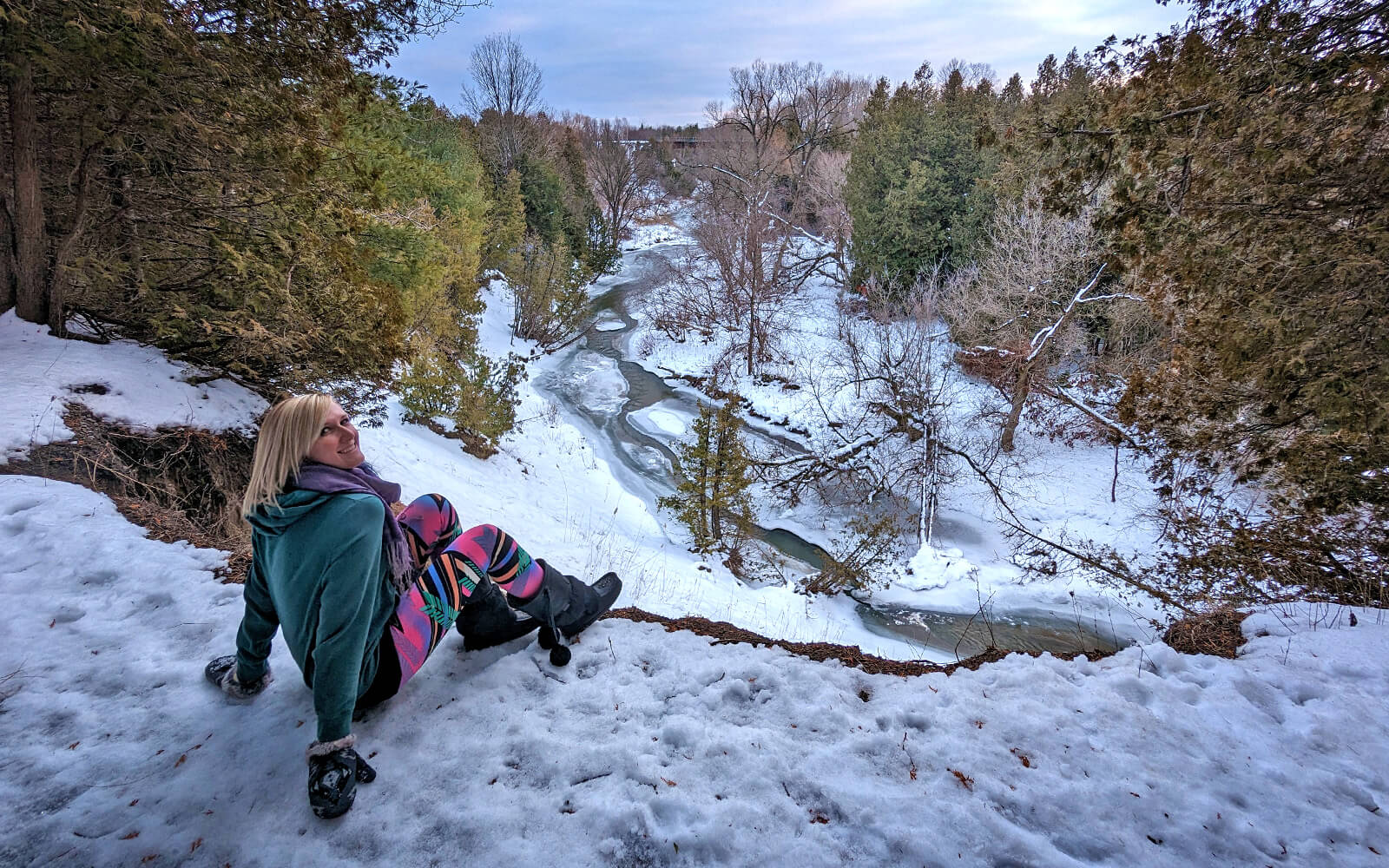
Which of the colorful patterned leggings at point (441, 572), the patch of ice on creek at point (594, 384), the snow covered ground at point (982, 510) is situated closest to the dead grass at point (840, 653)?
the colorful patterned leggings at point (441, 572)

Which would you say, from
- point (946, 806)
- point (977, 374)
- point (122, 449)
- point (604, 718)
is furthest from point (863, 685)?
point (977, 374)

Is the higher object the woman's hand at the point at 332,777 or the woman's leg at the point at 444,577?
the woman's leg at the point at 444,577

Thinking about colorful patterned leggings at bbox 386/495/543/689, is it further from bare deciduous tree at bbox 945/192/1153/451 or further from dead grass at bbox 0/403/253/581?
bare deciduous tree at bbox 945/192/1153/451

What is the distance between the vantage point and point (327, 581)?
6.04 feet

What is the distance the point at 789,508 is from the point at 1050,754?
1039 centimetres

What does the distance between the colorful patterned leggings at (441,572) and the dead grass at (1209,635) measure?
322 cm

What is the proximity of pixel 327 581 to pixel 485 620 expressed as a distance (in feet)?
3.05

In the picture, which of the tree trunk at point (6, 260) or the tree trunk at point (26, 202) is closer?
the tree trunk at point (26, 202)

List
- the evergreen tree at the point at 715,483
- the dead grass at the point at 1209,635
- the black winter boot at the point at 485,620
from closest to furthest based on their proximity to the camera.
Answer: the black winter boot at the point at 485,620
the dead grass at the point at 1209,635
the evergreen tree at the point at 715,483

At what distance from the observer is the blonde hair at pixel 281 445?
183cm

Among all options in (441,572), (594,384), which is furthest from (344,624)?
(594,384)

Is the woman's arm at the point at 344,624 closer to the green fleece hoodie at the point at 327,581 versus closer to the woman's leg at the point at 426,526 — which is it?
the green fleece hoodie at the point at 327,581

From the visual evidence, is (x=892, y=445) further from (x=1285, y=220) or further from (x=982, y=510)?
(x=1285, y=220)

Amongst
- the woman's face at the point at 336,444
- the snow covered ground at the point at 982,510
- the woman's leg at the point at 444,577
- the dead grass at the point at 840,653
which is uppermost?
the woman's face at the point at 336,444
